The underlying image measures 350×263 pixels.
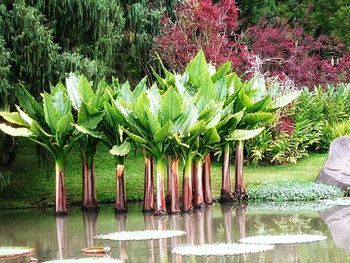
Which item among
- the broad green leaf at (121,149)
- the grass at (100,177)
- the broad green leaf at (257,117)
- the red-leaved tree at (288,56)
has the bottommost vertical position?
the grass at (100,177)

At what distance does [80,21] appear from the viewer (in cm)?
1806

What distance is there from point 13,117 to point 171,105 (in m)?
3.64

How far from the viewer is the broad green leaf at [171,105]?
14.9 m

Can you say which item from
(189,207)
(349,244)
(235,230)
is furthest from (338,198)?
(349,244)

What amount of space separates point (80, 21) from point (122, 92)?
2491 millimetres

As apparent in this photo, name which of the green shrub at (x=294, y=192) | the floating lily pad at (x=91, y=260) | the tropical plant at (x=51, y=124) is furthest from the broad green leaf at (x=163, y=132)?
the floating lily pad at (x=91, y=260)

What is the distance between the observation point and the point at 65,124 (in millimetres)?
16078

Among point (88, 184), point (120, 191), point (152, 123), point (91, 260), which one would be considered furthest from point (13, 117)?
point (91, 260)

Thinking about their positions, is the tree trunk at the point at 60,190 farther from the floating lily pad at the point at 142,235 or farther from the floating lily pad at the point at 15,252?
the floating lily pad at the point at 15,252

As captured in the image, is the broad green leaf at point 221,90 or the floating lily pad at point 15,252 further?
the broad green leaf at point 221,90

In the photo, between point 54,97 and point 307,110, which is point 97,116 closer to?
point 54,97

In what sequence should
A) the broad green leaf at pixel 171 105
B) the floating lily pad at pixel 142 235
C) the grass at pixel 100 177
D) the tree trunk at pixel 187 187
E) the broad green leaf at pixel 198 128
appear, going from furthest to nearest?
the grass at pixel 100 177, the tree trunk at pixel 187 187, the broad green leaf at pixel 198 128, the broad green leaf at pixel 171 105, the floating lily pad at pixel 142 235

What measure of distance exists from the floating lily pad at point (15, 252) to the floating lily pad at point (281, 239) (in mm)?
3210

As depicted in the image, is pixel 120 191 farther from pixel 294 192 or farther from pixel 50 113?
pixel 294 192
